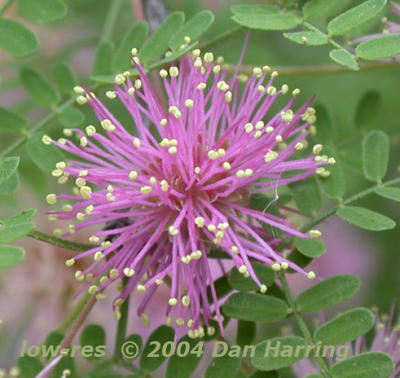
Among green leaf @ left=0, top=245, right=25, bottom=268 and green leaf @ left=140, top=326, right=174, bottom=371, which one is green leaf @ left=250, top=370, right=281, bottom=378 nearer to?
green leaf @ left=140, top=326, right=174, bottom=371

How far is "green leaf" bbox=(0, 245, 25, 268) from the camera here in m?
1.28

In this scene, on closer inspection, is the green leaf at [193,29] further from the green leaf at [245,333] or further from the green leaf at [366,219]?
the green leaf at [245,333]

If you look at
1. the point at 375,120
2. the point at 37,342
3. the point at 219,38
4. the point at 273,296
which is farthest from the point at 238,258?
the point at 37,342

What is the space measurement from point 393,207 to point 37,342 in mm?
1276

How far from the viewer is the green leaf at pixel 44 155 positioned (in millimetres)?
1616

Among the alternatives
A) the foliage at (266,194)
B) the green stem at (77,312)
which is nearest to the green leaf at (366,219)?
the foliage at (266,194)

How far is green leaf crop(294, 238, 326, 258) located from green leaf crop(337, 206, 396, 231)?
8 cm

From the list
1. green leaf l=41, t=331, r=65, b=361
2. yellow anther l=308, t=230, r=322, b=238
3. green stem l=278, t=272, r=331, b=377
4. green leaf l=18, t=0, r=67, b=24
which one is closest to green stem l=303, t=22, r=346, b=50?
yellow anther l=308, t=230, r=322, b=238

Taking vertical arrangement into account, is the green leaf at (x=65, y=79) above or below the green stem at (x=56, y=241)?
above

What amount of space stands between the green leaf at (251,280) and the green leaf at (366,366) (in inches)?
8.7

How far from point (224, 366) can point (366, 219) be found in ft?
1.32

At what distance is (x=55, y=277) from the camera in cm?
236

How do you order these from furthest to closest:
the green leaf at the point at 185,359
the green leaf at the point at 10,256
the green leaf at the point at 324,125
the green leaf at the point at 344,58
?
the green leaf at the point at 324,125, the green leaf at the point at 185,359, the green leaf at the point at 344,58, the green leaf at the point at 10,256

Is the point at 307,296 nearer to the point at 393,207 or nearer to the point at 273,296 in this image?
the point at 273,296
